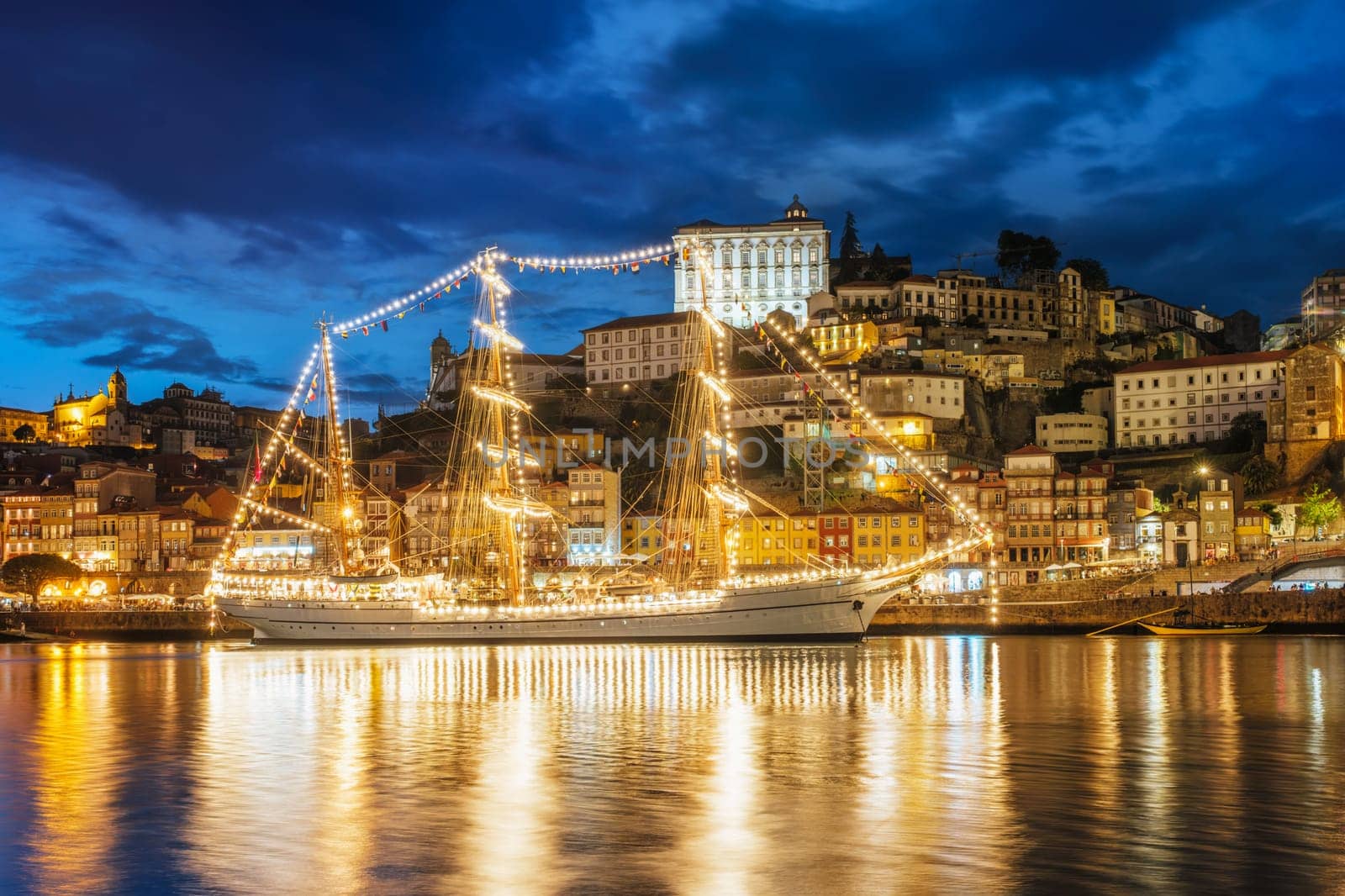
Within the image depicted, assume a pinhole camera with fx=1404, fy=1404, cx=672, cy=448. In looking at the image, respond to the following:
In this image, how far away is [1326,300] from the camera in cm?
10831

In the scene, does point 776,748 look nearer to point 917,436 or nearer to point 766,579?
point 766,579

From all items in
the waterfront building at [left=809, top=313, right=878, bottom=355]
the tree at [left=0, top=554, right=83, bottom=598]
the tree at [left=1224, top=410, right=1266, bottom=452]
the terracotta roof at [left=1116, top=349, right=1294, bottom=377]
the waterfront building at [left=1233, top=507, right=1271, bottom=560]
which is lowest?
the tree at [left=0, top=554, right=83, bottom=598]

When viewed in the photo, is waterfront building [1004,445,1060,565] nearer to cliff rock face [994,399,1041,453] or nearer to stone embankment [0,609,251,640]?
cliff rock face [994,399,1041,453]

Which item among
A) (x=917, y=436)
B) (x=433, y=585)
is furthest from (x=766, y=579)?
(x=917, y=436)

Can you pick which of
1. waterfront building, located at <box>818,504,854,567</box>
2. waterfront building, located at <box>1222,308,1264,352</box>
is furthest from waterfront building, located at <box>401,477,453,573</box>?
waterfront building, located at <box>1222,308,1264,352</box>

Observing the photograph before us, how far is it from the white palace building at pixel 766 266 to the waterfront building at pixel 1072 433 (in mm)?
27006

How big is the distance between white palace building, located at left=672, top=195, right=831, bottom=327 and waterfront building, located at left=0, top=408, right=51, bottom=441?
6653 cm

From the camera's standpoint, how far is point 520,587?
194 feet

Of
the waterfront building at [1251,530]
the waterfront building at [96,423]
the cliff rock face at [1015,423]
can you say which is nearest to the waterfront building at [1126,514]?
the waterfront building at [1251,530]

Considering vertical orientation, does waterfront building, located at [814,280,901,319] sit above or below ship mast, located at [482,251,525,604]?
above

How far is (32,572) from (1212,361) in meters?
70.0

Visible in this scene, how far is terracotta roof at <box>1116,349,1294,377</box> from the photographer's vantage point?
86.6 metres

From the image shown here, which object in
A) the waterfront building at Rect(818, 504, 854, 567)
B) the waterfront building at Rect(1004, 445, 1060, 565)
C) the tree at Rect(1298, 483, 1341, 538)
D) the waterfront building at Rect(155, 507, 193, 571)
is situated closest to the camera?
the tree at Rect(1298, 483, 1341, 538)

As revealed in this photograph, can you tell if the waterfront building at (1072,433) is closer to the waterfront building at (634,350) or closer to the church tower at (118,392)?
the waterfront building at (634,350)
